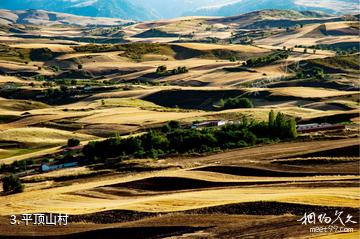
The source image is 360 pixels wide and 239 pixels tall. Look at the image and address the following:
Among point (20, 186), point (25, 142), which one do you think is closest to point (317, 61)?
point (25, 142)

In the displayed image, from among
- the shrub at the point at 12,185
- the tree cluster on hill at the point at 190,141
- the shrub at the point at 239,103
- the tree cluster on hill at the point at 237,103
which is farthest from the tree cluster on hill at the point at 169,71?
the shrub at the point at 12,185

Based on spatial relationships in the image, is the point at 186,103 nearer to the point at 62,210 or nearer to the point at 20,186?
the point at 20,186

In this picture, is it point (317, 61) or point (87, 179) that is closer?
point (87, 179)

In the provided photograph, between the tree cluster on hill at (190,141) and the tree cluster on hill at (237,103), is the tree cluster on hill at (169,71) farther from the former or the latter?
the tree cluster on hill at (190,141)
